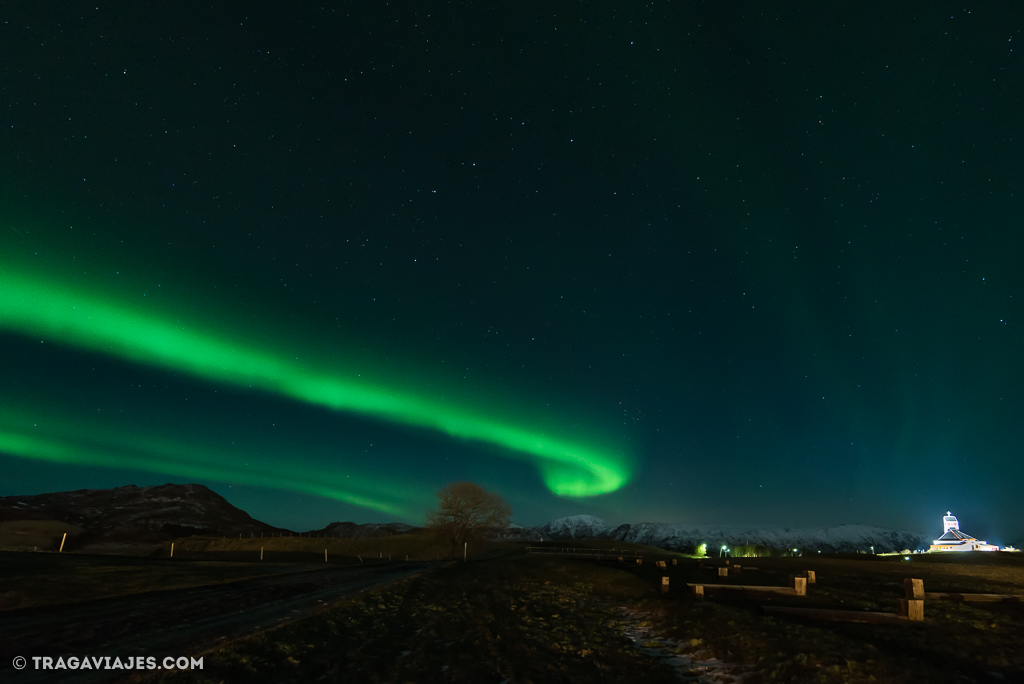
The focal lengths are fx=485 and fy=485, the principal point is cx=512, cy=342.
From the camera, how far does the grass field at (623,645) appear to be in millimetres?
11992

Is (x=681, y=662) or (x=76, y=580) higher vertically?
(x=681, y=662)

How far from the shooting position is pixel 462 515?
88812 millimetres

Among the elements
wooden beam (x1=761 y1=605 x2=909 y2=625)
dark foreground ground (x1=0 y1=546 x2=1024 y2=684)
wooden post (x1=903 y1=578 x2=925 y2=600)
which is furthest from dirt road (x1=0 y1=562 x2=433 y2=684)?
wooden post (x1=903 y1=578 x2=925 y2=600)

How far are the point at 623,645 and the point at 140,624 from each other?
16.5m

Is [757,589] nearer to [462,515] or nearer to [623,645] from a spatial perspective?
[623,645]

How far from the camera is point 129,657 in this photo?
1274 centimetres

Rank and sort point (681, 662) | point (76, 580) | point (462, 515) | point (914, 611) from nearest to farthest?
point (681, 662), point (914, 611), point (76, 580), point (462, 515)

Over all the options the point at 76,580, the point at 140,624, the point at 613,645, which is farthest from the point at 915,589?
the point at 76,580

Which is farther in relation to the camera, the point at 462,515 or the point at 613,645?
the point at 462,515

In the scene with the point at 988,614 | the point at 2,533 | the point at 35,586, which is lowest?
the point at 2,533

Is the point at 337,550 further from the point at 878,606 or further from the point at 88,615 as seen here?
the point at 878,606

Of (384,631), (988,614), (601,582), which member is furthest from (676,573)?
(384,631)

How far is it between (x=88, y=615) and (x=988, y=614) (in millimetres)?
35345

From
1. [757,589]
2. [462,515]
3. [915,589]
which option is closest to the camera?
[915,589]
